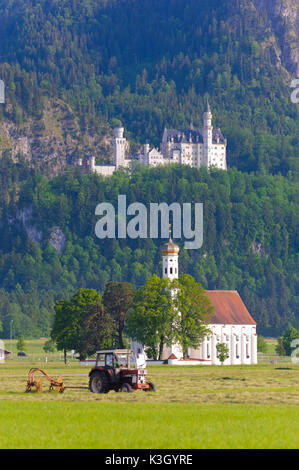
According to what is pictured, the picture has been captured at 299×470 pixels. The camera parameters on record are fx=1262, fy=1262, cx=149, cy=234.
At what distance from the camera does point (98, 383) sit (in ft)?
261

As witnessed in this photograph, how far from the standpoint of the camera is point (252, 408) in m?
66.5

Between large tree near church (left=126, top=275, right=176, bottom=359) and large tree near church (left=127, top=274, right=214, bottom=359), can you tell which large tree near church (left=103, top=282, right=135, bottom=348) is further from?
large tree near church (left=127, top=274, right=214, bottom=359)

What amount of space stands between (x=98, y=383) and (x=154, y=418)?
67.8ft

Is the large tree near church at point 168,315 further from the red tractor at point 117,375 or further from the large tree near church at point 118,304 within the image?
the red tractor at point 117,375

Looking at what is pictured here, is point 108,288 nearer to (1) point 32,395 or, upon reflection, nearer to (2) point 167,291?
(2) point 167,291

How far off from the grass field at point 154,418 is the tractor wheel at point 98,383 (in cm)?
93

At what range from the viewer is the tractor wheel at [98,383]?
258ft

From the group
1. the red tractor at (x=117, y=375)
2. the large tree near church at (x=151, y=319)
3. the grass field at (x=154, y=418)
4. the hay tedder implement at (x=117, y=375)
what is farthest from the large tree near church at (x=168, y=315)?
the red tractor at (x=117, y=375)

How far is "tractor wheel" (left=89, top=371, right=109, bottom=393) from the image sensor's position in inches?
3093

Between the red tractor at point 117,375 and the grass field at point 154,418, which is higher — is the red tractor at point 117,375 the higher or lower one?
the higher one

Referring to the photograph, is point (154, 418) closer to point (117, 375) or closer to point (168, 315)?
point (117, 375)

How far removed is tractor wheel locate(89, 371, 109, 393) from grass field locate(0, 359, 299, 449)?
0.93 m
